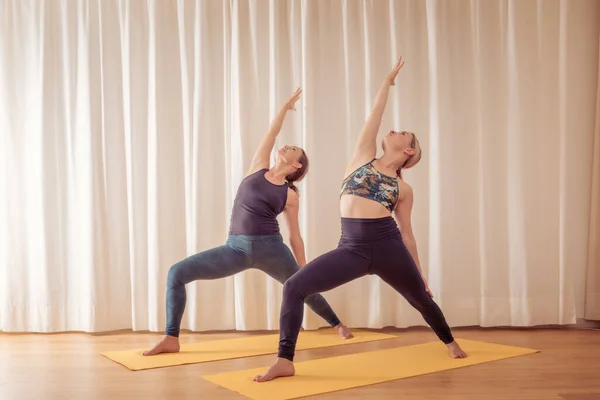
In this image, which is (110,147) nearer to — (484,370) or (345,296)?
(345,296)

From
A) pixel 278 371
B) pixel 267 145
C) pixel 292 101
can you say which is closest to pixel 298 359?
pixel 278 371

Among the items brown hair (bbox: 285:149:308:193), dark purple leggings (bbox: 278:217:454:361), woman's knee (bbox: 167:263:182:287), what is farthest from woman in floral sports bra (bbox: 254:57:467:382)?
woman's knee (bbox: 167:263:182:287)

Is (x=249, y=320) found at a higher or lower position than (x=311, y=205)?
lower

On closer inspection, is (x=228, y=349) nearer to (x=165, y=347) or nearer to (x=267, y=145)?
(x=165, y=347)

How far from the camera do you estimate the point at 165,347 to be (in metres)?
3.52

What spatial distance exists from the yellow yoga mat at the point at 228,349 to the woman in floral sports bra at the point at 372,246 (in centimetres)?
66

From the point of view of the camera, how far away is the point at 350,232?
10.4 feet

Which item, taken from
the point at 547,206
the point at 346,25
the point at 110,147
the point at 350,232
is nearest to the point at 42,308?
the point at 110,147

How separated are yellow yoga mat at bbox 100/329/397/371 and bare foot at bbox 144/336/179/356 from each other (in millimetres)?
28

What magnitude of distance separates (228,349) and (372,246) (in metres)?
1.09

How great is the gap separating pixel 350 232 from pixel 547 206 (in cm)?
183

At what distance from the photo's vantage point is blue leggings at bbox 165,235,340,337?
11.6 ft

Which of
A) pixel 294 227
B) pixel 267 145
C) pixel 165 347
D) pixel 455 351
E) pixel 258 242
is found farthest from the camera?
pixel 267 145

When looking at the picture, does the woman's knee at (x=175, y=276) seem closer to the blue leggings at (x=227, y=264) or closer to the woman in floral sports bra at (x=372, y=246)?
the blue leggings at (x=227, y=264)
